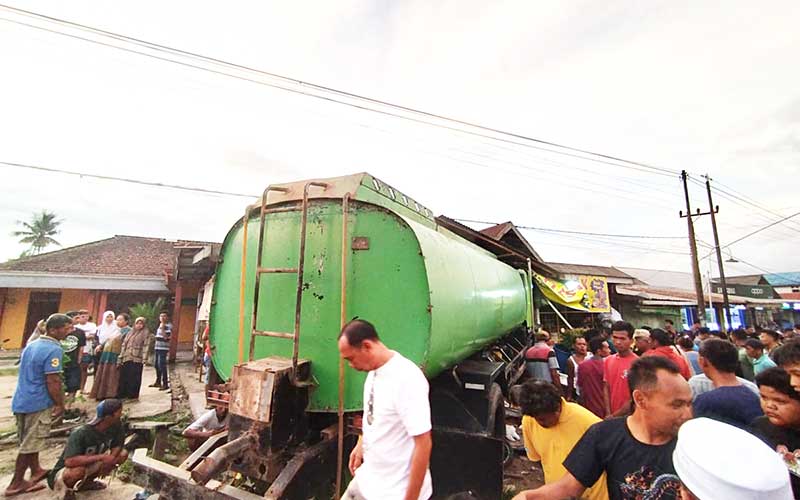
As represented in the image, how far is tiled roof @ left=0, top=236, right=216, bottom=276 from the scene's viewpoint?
47.6 feet

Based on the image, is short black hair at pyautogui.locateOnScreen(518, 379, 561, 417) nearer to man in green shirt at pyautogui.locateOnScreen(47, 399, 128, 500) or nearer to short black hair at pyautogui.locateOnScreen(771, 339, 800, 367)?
short black hair at pyautogui.locateOnScreen(771, 339, 800, 367)

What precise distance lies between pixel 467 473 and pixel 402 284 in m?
1.67

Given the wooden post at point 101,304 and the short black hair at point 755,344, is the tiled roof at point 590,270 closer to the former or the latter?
the short black hair at point 755,344

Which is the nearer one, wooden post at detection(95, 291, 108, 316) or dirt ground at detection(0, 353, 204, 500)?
dirt ground at detection(0, 353, 204, 500)

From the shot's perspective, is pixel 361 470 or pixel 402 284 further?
pixel 402 284

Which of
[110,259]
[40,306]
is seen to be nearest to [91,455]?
[40,306]

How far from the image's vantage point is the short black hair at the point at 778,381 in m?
1.93

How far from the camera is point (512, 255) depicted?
9891mm

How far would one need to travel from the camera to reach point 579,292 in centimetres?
1294

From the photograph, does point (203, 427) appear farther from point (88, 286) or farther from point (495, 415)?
point (88, 286)

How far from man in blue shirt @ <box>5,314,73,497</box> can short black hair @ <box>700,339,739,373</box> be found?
6.23m

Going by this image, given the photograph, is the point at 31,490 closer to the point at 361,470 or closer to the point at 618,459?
the point at 361,470

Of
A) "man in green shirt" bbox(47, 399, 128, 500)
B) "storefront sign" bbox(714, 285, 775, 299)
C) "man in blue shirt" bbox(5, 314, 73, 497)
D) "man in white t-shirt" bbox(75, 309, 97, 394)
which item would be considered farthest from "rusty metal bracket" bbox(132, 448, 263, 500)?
"storefront sign" bbox(714, 285, 775, 299)

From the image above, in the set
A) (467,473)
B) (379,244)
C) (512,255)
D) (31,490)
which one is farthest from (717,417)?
(512,255)
